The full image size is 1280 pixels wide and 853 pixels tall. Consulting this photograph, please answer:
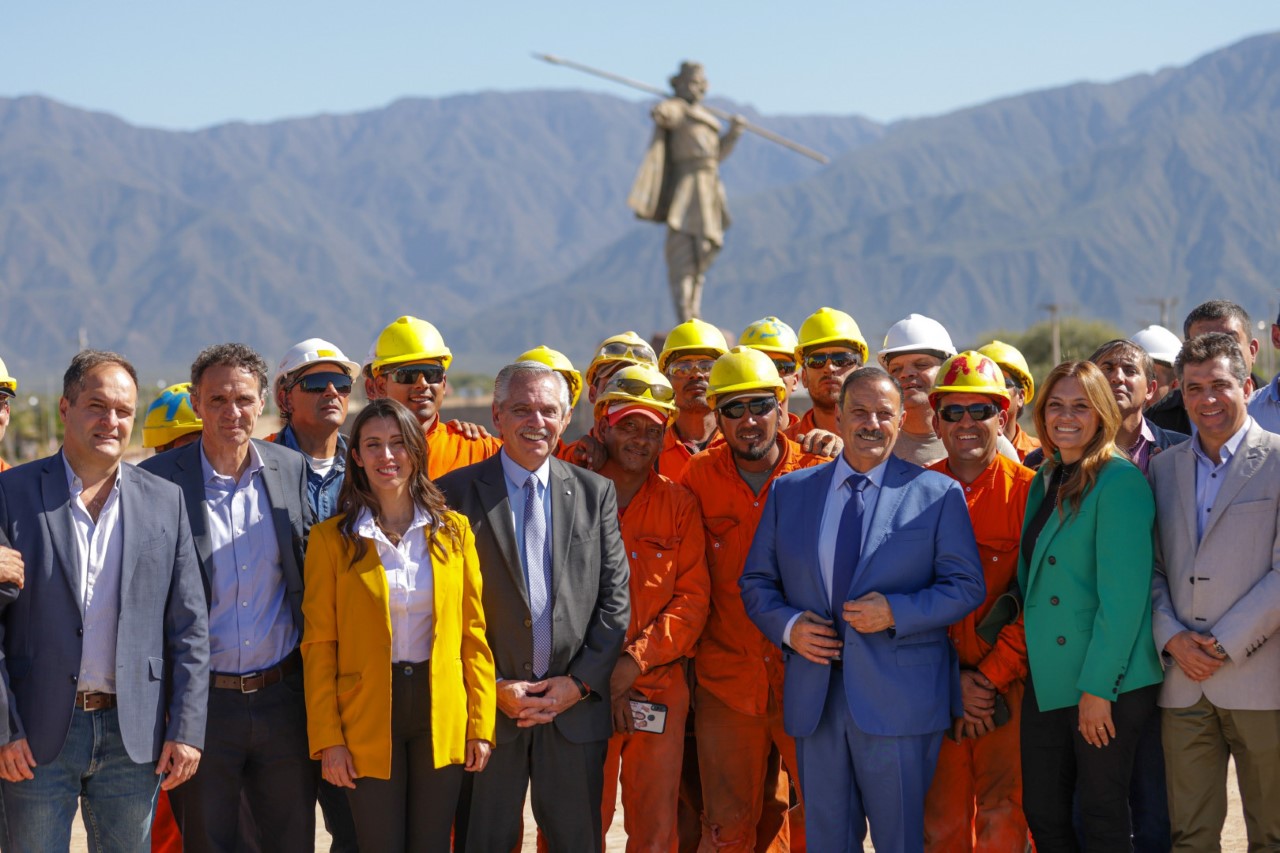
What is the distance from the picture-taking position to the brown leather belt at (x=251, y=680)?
194 inches

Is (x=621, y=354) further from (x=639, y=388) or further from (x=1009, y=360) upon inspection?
(x=1009, y=360)

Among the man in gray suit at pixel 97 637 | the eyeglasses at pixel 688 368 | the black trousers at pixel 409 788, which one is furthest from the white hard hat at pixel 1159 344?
the man in gray suit at pixel 97 637

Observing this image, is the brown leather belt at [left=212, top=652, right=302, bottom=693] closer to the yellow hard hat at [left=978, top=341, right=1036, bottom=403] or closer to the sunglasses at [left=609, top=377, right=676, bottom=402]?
the sunglasses at [left=609, top=377, right=676, bottom=402]

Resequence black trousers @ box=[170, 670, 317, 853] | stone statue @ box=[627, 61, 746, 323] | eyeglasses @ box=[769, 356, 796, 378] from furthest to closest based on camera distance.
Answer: stone statue @ box=[627, 61, 746, 323] → eyeglasses @ box=[769, 356, 796, 378] → black trousers @ box=[170, 670, 317, 853]

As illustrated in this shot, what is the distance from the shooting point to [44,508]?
15.2ft

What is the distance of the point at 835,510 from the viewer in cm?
518

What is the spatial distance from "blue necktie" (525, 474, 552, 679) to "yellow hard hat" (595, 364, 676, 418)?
0.59 metres

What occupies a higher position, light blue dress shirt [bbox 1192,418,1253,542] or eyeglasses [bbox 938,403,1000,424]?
eyeglasses [bbox 938,403,1000,424]

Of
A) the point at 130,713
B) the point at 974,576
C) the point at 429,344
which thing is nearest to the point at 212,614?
the point at 130,713

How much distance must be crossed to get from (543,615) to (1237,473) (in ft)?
7.82

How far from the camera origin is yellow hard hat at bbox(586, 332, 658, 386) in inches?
271

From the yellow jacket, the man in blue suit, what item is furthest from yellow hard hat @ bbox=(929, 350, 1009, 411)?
the yellow jacket

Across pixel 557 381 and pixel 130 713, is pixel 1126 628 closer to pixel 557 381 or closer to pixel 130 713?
pixel 557 381

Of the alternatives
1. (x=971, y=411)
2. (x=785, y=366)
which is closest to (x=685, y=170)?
(x=785, y=366)
